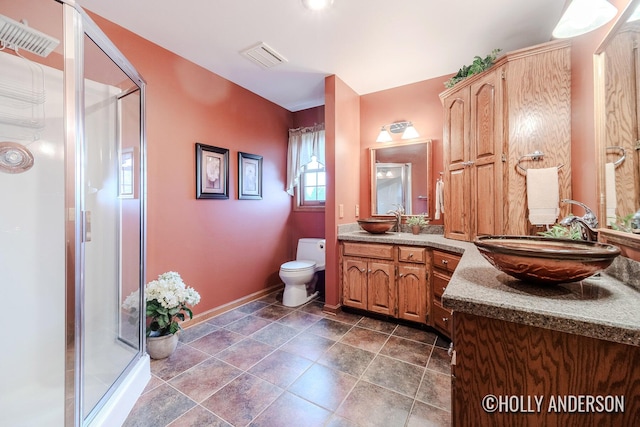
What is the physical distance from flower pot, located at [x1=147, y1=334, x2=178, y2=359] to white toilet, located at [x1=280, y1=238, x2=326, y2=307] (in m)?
1.21

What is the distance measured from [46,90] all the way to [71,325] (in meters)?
1.46

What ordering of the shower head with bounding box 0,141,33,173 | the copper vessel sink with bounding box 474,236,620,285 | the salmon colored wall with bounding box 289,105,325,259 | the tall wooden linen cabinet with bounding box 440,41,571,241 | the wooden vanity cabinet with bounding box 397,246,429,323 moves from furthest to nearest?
1. the salmon colored wall with bounding box 289,105,325,259
2. the wooden vanity cabinet with bounding box 397,246,429,323
3. the tall wooden linen cabinet with bounding box 440,41,571,241
4. the shower head with bounding box 0,141,33,173
5. the copper vessel sink with bounding box 474,236,620,285

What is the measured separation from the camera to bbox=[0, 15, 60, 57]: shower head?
1.38 m

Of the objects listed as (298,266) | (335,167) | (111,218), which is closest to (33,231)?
(111,218)

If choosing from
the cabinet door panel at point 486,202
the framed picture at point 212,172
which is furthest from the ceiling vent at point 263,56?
the cabinet door panel at point 486,202

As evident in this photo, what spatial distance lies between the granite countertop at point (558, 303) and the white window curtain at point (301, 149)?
265 centimetres

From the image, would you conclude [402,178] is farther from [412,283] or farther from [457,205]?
[412,283]

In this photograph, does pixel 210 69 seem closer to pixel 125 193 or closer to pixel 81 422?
pixel 125 193

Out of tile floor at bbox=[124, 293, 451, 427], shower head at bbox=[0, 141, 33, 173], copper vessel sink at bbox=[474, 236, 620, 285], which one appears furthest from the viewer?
shower head at bbox=[0, 141, 33, 173]

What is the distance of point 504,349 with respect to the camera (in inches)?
27.4

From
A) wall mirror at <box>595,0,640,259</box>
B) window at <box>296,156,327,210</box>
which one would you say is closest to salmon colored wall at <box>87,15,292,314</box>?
window at <box>296,156,327,210</box>

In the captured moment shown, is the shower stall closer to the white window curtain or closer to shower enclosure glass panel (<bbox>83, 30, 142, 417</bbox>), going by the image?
shower enclosure glass panel (<bbox>83, 30, 142, 417</bbox>)

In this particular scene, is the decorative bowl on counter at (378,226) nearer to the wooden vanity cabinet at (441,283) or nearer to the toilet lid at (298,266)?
the wooden vanity cabinet at (441,283)

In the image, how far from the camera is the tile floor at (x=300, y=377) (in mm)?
1344
